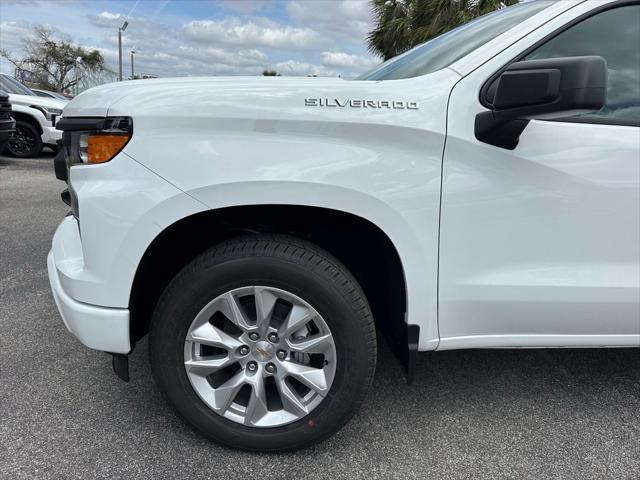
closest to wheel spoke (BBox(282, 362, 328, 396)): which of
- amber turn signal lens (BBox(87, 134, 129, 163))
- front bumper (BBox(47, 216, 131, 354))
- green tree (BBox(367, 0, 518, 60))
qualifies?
front bumper (BBox(47, 216, 131, 354))

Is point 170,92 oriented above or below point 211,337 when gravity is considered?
above

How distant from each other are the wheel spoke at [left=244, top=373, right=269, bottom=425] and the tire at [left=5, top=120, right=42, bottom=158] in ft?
33.0

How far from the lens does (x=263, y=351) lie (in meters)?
1.98

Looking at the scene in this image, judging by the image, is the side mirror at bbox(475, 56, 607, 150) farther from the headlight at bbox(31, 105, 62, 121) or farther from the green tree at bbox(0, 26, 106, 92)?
the green tree at bbox(0, 26, 106, 92)

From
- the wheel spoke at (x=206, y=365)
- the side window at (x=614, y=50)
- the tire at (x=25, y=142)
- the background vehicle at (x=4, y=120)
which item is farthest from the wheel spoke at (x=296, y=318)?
the tire at (x=25, y=142)

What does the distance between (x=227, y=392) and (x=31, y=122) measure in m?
10.1

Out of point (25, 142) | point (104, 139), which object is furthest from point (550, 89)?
point (25, 142)

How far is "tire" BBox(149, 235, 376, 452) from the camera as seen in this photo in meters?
1.86

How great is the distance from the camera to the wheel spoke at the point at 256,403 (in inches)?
78.1

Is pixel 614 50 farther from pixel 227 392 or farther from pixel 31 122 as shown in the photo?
pixel 31 122

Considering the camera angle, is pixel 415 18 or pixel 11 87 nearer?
pixel 11 87

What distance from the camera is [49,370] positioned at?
260cm

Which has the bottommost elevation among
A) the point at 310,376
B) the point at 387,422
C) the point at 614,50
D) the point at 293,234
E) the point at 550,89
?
the point at 387,422

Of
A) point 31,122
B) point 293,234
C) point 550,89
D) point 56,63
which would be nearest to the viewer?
point 550,89
